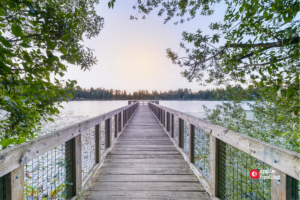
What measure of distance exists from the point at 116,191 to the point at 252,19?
3.09m

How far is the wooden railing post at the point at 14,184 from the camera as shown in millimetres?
959

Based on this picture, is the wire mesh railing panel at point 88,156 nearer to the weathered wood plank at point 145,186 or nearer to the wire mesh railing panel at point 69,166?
the weathered wood plank at point 145,186

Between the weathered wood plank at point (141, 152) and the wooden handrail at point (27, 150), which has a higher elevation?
the wooden handrail at point (27, 150)

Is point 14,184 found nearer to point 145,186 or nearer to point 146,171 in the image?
point 145,186

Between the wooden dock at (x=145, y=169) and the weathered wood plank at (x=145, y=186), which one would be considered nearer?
the wooden dock at (x=145, y=169)

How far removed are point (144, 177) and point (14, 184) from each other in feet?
5.95

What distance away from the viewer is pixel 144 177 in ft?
7.88

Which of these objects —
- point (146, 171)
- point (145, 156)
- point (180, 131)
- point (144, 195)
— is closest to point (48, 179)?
point (144, 195)

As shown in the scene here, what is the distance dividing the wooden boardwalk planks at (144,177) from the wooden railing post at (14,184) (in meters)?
1.11

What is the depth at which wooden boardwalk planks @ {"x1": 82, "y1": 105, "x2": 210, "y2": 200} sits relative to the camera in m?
2.00

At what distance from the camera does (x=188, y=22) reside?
4.26 meters

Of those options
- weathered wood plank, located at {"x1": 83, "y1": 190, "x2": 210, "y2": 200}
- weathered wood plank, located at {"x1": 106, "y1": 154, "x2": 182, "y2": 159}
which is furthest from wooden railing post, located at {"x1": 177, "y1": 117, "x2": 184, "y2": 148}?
weathered wood plank, located at {"x1": 83, "y1": 190, "x2": 210, "y2": 200}

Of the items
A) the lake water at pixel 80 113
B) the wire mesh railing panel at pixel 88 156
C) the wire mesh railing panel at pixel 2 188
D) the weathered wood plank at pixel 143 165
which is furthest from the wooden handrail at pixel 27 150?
the weathered wood plank at pixel 143 165

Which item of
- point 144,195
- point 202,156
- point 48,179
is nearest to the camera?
point 48,179
